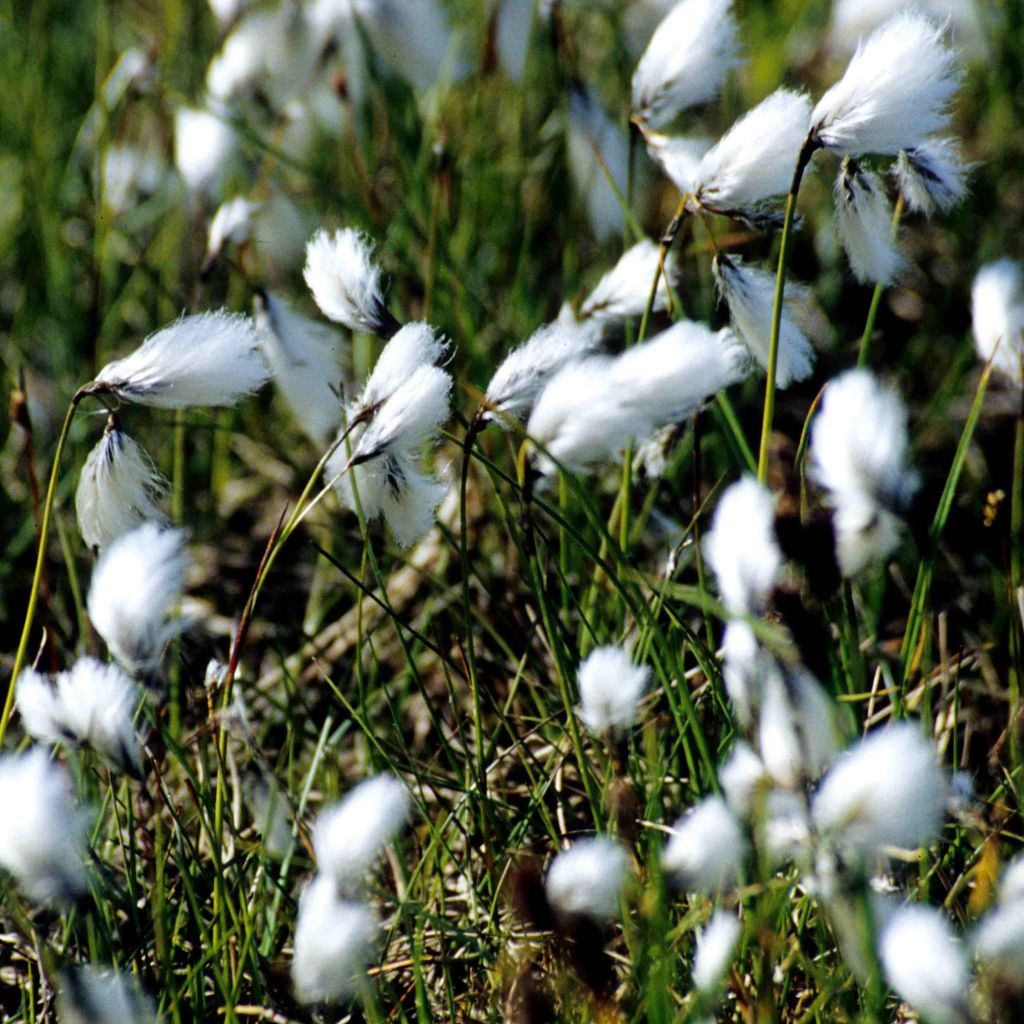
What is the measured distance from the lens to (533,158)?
81.8 inches

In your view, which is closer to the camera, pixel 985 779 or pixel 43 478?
pixel 985 779

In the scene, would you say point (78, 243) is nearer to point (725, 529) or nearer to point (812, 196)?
point (812, 196)

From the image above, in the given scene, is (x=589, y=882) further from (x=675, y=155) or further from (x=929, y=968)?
(x=675, y=155)

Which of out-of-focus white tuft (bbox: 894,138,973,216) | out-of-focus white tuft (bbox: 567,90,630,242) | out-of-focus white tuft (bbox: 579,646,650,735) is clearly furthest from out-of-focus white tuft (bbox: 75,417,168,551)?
out-of-focus white tuft (bbox: 567,90,630,242)

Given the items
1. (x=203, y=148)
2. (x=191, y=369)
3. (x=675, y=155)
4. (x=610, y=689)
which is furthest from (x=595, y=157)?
(x=610, y=689)

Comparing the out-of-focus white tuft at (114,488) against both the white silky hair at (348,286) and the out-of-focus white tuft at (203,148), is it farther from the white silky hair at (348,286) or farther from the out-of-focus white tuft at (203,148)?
the out-of-focus white tuft at (203,148)

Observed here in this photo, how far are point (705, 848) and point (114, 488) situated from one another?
1.86ft

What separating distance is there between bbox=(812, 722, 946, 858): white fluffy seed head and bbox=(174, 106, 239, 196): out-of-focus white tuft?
1.49 meters

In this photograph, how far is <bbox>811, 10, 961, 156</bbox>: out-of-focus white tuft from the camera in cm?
88

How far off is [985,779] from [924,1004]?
670 mm

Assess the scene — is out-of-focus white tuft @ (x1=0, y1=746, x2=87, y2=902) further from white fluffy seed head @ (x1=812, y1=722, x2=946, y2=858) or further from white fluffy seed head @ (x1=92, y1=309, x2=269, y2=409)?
white fluffy seed head @ (x1=812, y1=722, x2=946, y2=858)

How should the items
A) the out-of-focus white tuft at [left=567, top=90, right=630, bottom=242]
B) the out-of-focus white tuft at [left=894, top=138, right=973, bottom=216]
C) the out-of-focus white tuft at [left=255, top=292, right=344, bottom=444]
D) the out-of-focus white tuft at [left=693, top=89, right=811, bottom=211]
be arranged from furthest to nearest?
the out-of-focus white tuft at [left=567, top=90, right=630, bottom=242] < the out-of-focus white tuft at [left=255, top=292, right=344, bottom=444] < the out-of-focus white tuft at [left=894, top=138, right=973, bottom=216] < the out-of-focus white tuft at [left=693, top=89, right=811, bottom=211]

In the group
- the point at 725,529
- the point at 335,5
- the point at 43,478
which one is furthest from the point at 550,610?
the point at 335,5

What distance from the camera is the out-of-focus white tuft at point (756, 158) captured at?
940mm
